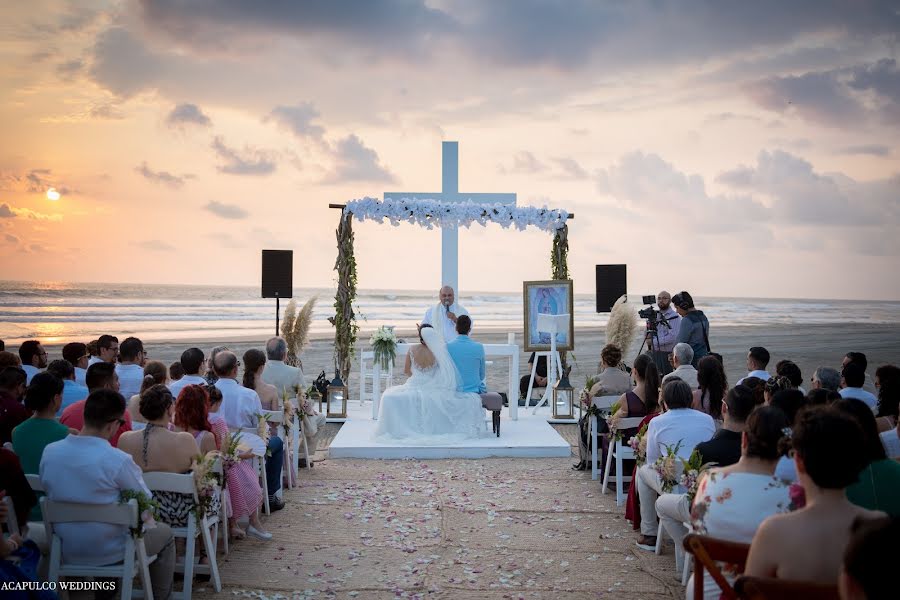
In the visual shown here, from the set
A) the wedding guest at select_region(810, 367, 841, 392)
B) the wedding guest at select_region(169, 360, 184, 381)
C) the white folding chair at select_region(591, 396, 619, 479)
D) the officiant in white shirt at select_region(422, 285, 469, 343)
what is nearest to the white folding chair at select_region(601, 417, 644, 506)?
the white folding chair at select_region(591, 396, 619, 479)

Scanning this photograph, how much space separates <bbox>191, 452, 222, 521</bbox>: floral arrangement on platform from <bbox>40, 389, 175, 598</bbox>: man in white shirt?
20.0 inches

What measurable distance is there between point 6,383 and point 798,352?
23.0 m

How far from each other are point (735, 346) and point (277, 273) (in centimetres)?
1830

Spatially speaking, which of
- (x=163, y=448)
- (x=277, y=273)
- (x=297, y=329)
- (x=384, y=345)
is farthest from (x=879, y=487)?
(x=277, y=273)

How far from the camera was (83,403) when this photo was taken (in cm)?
525

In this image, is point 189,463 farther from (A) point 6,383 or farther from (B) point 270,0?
(B) point 270,0

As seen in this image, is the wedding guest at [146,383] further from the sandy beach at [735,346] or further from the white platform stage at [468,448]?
the sandy beach at [735,346]

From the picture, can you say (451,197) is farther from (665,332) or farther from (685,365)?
(685,365)

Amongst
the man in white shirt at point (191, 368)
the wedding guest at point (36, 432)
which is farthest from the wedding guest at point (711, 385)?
the wedding guest at point (36, 432)

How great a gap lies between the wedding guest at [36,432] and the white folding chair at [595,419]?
473cm

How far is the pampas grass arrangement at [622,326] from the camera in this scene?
11539mm

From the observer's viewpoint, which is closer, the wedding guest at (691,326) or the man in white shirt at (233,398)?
the man in white shirt at (233,398)

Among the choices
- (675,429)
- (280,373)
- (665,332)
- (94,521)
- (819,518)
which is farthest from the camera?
(665,332)

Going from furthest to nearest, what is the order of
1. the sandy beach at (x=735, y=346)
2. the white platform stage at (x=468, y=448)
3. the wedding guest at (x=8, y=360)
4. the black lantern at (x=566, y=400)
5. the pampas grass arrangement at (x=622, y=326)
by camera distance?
the sandy beach at (x=735, y=346) < the black lantern at (x=566, y=400) < the pampas grass arrangement at (x=622, y=326) < the white platform stage at (x=468, y=448) < the wedding guest at (x=8, y=360)
